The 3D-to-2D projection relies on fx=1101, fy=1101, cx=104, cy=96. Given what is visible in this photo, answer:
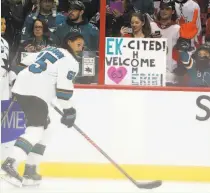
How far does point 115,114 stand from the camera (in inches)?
284

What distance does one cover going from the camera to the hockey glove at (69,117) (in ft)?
23.4

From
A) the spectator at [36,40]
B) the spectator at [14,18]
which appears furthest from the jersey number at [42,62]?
the spectator at [14,18]

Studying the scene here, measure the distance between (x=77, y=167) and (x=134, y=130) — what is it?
44 cm

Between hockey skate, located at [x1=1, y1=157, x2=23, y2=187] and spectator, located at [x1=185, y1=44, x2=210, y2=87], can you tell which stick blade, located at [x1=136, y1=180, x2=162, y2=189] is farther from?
hockey skate, located at [x1=1, y1=157, x2=23, y2=187]

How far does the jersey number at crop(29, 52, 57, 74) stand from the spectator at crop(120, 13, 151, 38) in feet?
1.86

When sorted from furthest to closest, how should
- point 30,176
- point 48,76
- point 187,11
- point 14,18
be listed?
point 187,11
point 14,18
point 30,176
point 48,76

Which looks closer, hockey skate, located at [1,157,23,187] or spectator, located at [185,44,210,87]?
hockey skate, located at [1,157,23,187]

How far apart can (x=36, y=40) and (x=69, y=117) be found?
22.1 inches

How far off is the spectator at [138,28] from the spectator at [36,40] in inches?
19.9

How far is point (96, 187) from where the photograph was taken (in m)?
7.12

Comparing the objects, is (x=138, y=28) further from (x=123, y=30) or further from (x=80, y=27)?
(x=80, y=27)

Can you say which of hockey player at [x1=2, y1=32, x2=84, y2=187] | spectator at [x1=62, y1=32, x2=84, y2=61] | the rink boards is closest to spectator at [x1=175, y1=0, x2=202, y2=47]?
the rink boards

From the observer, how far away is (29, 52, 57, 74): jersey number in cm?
702

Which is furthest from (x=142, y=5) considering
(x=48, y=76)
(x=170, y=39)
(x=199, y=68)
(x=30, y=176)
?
(x=30, y=176)
